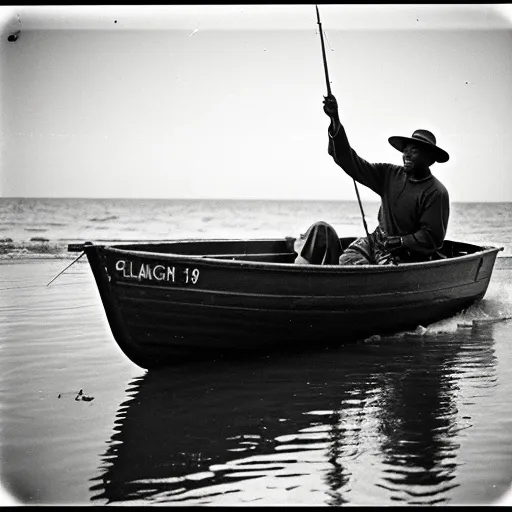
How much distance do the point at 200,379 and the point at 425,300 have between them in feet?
8.69

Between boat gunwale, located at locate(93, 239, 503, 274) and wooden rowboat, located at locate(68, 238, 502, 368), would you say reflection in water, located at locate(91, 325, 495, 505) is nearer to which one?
wooden rowboat, located at locate(68, 238, 502, 368)

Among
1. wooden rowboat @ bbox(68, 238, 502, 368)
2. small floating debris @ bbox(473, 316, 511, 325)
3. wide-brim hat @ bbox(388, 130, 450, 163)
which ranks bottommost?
small floating debris @ bbox(473, 316, 511, 325)

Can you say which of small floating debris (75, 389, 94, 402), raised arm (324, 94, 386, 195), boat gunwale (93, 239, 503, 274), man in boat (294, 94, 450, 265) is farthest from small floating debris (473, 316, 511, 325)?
small floating debris (75, 389, 94, 402)

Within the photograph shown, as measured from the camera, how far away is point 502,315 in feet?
25.6

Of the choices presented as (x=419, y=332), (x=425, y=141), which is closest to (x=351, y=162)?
(x=425, y=141)

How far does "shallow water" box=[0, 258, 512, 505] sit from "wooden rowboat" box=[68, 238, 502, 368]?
0.61ft

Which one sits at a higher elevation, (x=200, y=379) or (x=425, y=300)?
(x=425, y=300)

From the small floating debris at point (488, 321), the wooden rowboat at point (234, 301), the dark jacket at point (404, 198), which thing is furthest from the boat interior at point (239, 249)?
the small floating debris at point (488, 321)

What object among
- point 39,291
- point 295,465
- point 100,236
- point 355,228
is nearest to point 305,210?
point 355,228

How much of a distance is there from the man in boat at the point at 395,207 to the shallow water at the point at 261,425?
0.86m

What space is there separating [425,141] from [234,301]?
2.44m

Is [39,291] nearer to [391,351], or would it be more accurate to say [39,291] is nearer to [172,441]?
[391,351]

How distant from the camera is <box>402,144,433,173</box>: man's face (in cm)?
627

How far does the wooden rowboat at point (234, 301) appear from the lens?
4.93m
